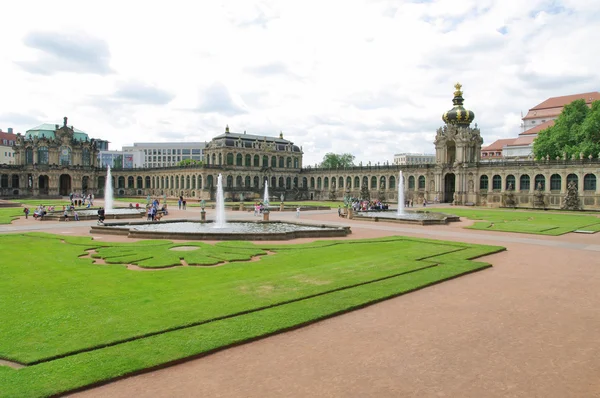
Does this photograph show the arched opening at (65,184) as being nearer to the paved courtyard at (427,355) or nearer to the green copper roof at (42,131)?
the green copper roof at (42,131)

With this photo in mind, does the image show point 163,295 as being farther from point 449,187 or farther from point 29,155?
point 29,155

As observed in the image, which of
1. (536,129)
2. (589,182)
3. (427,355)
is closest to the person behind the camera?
(427,355)

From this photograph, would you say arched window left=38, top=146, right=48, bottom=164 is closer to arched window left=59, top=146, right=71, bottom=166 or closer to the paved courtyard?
arched window left=59, top=146, right=71, bottom=166

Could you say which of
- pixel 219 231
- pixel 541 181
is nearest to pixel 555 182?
pixel 541 181

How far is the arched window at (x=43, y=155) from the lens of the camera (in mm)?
111719

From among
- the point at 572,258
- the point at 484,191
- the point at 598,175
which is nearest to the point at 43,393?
the point at 572,258

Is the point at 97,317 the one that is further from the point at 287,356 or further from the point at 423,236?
the point at 423,236

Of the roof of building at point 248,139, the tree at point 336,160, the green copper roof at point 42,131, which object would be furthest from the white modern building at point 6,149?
the tree at point 336,160

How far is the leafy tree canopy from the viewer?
7506 cm

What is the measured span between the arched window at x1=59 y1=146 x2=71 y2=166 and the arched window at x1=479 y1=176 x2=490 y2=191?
97.4m

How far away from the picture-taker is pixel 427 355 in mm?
11312

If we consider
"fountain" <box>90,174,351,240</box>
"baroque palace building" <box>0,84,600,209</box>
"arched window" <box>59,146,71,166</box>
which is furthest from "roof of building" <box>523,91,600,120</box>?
"arched window" <box>59,146,71,166</box>

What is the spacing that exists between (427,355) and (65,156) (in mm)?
122813

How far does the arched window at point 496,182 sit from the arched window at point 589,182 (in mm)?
14418
